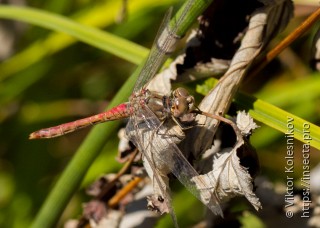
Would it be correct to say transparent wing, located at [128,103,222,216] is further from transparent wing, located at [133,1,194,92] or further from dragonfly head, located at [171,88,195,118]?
transparent wing, located at [133,1,194,92]

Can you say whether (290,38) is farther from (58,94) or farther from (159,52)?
(58,94)

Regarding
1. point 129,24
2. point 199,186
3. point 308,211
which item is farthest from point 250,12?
point 129,24

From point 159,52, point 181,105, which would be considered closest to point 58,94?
point 159,52

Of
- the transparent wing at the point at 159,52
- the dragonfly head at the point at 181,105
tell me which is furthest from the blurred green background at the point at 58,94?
the dragonfly head at the point at 181,105

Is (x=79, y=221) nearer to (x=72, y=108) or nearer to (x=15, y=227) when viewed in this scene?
(x=15, y=227)

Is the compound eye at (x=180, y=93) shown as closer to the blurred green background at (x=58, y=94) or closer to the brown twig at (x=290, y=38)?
Result: the brown twig at (x=290, y=38)

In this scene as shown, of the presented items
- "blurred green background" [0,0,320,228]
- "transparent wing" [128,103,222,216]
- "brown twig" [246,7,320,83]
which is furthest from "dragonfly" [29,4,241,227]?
"blurred green background" [0,0,320,228]

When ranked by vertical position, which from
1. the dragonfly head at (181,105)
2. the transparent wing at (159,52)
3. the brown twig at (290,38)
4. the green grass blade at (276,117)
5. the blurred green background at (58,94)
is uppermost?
the blurred green background at (58,94)
